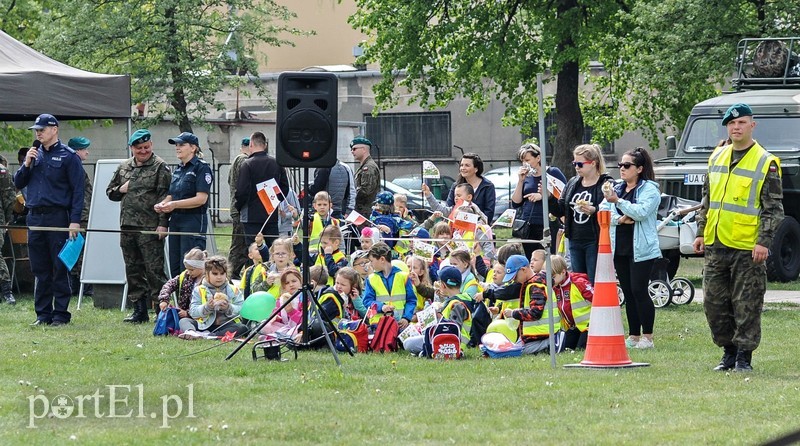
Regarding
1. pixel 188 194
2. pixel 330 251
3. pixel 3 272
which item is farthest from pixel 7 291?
pixel 330 251

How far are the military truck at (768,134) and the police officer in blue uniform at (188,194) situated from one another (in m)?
6.63

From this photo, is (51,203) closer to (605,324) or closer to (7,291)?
(7,291)

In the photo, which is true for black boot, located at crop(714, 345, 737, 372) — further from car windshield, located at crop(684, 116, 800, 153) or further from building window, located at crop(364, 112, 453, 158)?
building window, located at crop(364, 112, 453, 158)

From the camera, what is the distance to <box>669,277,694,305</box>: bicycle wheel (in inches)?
592

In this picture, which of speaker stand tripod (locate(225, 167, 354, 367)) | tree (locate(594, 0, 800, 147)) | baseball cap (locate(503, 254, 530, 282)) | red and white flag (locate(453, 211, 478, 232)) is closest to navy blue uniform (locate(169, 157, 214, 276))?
red and white flag (locate(453, 211, 478, 232))

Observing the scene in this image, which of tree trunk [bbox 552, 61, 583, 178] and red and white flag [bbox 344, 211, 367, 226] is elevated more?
tree trunk [bbox 552, 61, 583, 178]

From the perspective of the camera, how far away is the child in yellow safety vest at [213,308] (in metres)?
12.2

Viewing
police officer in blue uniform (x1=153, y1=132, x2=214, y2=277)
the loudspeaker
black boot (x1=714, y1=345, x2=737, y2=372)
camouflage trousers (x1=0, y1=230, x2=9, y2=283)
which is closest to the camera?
black boot (x1=714, y1=345, x2=737, y2=372)

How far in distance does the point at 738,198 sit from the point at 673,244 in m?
6.42

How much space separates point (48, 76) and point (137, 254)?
3164 millimetres

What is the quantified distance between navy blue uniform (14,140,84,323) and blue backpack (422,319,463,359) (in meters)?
4.26

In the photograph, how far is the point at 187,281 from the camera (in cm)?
1255

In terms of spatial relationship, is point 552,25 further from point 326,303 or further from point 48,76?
Answer: point 326,303

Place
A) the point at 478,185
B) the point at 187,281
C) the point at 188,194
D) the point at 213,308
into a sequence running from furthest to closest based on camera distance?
the point at 478,185
the point at 188,194
the point at 187,281
the point at 213,308
